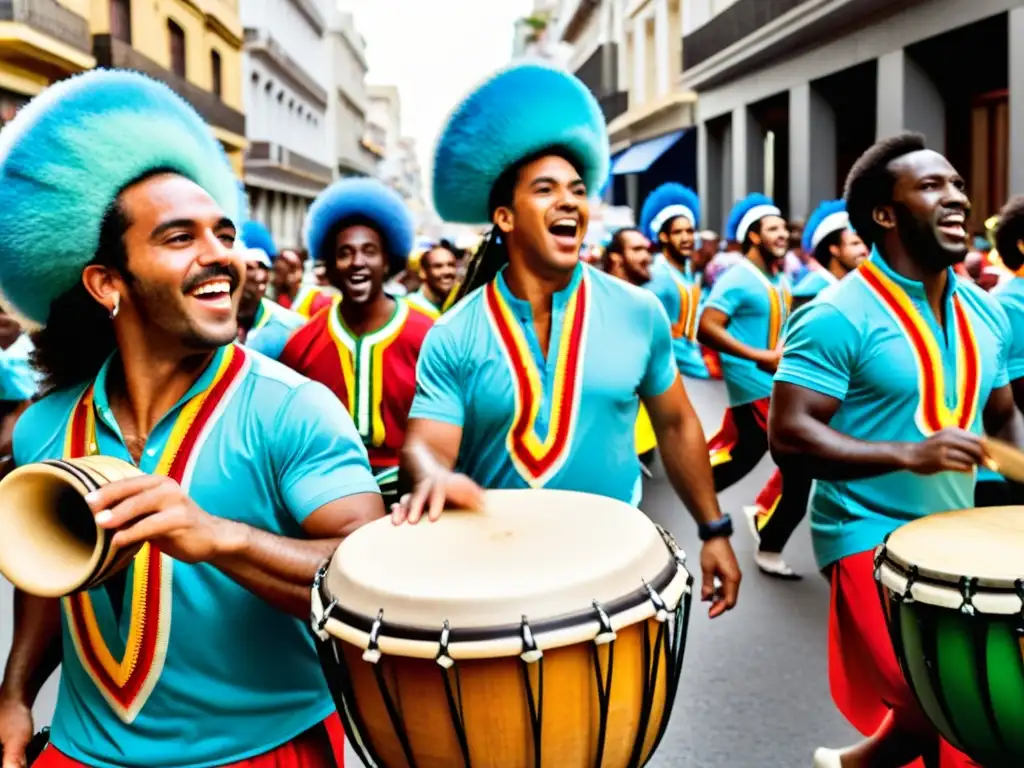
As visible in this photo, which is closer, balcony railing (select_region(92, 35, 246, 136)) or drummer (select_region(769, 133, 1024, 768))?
drummer (select_region(769, 133, 1024, 768))

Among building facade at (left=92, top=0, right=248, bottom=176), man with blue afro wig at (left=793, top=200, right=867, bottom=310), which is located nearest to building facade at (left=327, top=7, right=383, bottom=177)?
building facade at (left=92, top=0, right=248, bottom=176)

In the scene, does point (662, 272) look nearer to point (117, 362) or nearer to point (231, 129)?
point (117, 362)

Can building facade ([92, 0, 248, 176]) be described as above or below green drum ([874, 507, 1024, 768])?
above

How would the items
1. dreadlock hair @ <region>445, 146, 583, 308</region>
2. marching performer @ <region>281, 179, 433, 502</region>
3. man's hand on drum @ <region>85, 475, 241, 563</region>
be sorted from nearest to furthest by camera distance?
man's hand on drum @ <region>85, 475, 241, 563</region>, dreadlock hair @ <region>445, 146, 583, 308</region>, marching performer @ <region>281, 179, 433, 502</region>

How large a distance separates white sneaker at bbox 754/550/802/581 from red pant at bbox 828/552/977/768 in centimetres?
282

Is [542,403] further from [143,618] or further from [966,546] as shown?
[143,618]

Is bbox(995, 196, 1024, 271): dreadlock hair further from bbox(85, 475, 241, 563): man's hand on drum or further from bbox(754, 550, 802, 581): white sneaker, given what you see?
bbox(85, 475, 241, 563): man's hand on drum

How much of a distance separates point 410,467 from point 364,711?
1.01m

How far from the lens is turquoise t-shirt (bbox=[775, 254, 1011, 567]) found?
3361 mm

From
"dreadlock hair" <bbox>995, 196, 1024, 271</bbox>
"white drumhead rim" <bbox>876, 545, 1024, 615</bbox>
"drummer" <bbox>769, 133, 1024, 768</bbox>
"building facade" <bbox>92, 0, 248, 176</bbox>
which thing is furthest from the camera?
"building facade" <bbox>92, 0, 248, 176</bbox>

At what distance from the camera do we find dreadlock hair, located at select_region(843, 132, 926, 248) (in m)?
3.70

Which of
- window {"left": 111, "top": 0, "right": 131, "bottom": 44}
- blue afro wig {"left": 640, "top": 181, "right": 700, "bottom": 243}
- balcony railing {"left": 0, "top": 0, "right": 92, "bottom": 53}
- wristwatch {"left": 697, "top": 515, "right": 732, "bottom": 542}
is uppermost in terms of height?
window {"left": 111, "top": 0, "right": 131, "bottom": 44}

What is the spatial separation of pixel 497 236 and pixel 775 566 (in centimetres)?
320

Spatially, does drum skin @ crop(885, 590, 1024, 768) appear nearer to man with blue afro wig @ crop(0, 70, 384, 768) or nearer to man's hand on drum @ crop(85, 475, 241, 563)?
man with blue afro wig @ crop(0, 70, 384, 768)
